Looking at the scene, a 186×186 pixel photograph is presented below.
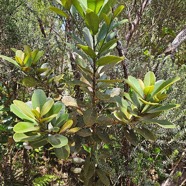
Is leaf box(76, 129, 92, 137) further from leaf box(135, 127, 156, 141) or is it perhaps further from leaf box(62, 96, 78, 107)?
leaf box(135, 127, 156, 141)

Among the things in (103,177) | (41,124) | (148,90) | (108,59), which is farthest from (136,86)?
(103,177)

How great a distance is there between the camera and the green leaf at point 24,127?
3.67 ft

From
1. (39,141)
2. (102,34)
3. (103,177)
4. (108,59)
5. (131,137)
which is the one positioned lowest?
(103,177)

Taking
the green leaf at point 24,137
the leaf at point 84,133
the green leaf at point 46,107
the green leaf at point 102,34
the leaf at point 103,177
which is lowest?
the leaf at point 103,177

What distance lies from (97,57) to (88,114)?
0.30 m

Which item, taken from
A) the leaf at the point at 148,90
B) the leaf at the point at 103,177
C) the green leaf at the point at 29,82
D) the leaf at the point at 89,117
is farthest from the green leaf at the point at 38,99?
the leaf at the point at 103,177

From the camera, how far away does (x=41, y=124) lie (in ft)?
3.98

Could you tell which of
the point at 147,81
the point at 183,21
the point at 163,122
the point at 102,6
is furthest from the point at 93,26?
the point at 183,21

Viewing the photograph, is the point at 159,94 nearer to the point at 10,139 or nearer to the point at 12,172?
the point at 10,139

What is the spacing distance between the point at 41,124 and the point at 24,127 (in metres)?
0.09

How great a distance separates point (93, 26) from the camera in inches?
42.9

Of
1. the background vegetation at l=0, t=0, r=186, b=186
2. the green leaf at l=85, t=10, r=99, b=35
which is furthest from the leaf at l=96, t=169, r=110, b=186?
the green leaf at l=85, t=10, r=99, b=35

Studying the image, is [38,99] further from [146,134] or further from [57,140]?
[146,134]

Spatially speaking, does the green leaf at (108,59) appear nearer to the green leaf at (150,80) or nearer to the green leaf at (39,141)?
the green leaf at (150,80)
